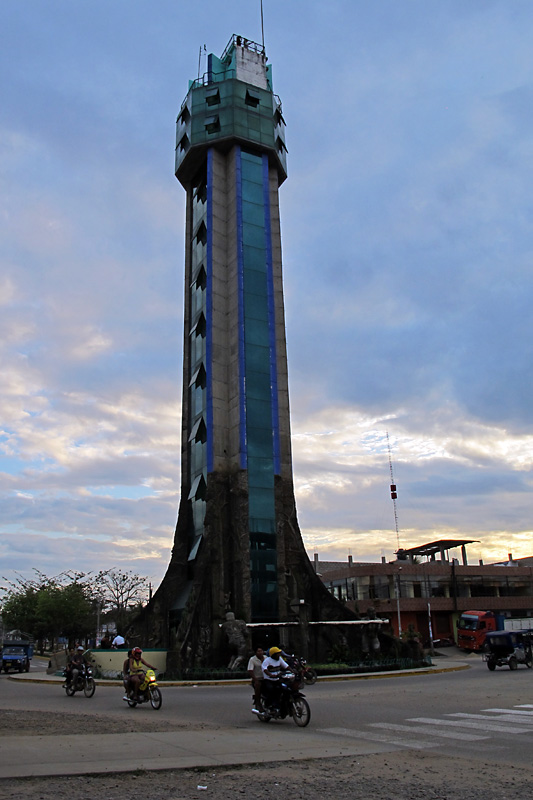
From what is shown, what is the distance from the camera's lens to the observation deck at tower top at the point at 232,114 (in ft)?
160

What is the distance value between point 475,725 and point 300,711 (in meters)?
3.57

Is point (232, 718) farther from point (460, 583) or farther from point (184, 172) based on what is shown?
point (460, 583)

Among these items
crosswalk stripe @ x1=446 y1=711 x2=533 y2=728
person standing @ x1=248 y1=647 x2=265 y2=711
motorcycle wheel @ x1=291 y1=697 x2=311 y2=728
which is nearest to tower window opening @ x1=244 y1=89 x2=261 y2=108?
person standing @ x1=248 y1=647 x2=265 y2=711

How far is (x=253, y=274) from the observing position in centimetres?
4641

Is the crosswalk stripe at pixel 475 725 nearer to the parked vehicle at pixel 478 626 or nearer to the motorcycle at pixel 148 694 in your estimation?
the motorcycle at pixel 148 694

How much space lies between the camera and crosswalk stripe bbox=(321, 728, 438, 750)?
11367 millimetres

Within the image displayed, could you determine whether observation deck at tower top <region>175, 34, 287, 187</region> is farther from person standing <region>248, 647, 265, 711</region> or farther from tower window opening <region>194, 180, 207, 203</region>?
person standing <region>248, 647, 265, 711</region>

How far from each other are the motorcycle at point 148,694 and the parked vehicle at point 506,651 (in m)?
21.4

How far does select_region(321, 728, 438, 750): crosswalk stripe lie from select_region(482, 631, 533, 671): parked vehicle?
2287cm

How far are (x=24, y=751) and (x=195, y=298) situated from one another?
41.2 meters

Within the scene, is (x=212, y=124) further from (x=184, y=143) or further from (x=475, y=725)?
(x=475, y=725)

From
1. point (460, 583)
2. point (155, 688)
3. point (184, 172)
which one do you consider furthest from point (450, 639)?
point (155, 688)

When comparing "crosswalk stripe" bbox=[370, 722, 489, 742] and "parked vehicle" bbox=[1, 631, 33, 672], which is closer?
"crosswalk stripe" bbox=[370, 722, 489, 742]

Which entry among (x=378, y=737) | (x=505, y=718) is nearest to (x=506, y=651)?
(x=505, y=718)
